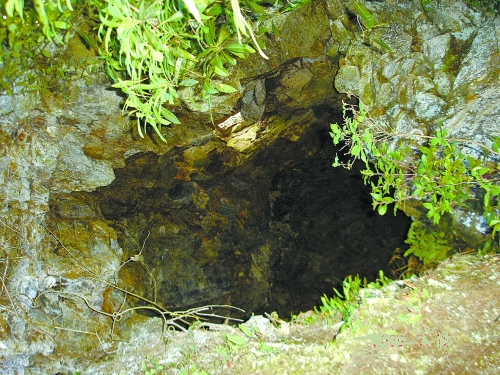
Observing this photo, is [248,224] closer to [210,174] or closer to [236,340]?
[210,174]

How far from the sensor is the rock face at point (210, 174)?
8.55 ft

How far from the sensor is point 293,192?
5.24 m

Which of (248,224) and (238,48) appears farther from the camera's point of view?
(248,224)

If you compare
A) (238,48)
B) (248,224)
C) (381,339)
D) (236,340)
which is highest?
(238,48)

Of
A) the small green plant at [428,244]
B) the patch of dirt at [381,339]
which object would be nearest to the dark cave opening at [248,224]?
the small green plant at [428,244]

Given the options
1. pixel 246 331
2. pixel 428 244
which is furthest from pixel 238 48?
pixel 428 244

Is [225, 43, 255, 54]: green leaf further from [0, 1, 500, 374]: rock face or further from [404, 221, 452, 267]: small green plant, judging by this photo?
[404, 221, 452, 267]: small green plant

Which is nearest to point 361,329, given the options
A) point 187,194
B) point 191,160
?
point 191,160

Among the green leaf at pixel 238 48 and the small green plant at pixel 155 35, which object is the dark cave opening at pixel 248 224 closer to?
the small green plant at pixel 155 35

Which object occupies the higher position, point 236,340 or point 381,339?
point 381,339

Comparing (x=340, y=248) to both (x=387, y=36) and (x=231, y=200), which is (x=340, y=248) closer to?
(x=231, y=200)

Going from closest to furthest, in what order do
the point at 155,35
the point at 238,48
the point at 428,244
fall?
the point at 155,35 < the point at 238,48 < the point at 428,244

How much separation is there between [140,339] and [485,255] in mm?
2926

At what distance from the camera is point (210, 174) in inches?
176
